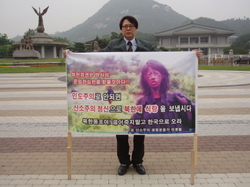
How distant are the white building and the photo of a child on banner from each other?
255 feet

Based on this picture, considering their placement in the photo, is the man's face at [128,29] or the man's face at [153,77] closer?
the man's face at [153,77]

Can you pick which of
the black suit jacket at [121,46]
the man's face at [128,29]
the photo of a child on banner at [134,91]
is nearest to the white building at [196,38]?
the black suit jacket at [121,46]

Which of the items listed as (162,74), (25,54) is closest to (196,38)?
(25,54)

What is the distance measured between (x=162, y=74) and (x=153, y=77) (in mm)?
114

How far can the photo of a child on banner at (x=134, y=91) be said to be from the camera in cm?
295

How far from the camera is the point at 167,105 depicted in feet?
9.86

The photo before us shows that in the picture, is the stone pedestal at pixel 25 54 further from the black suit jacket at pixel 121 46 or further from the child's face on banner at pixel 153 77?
the child's face on banner at pixel 153 77

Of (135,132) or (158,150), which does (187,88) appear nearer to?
(135,132)

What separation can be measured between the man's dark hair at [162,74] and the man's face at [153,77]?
3 centimetres

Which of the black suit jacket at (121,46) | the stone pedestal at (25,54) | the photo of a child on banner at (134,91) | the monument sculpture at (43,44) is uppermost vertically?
the monument sculpture at (43,44)

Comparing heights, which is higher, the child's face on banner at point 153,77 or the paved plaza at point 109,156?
the child's face on banner at point 153,77

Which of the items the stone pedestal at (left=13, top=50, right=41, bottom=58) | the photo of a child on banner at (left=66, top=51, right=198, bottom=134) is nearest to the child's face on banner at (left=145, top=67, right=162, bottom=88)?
the photo of a child on banner at (left=66, top=51, right=198, bottom=134)

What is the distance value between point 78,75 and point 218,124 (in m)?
3.79

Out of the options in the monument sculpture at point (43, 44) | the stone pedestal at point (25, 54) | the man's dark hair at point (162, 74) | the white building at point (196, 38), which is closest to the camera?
the man's dark hair at point (162, 74)
